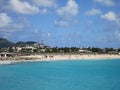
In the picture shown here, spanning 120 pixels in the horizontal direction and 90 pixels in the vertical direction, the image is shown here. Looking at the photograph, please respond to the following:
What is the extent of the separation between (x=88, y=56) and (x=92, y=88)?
4658 inches

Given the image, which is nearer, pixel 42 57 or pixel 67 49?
pixel 42 57

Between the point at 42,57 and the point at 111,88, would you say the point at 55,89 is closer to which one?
the point at 111,88

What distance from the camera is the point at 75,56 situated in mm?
150000

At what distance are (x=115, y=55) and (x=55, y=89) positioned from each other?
134m

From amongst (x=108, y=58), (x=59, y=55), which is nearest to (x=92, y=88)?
(x=59, y=55)

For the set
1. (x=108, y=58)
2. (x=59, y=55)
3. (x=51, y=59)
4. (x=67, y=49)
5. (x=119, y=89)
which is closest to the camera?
(x=119, y=89)

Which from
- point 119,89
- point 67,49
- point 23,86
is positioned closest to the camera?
point 119,89

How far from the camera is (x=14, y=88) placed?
3647 cm

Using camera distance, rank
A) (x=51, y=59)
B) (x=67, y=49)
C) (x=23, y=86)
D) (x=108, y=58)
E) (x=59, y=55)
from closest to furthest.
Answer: (x=23, y=86) < (x=51, y=59) < (x=59, y=55) < (x=108, y=58) < (x=67, y=49)

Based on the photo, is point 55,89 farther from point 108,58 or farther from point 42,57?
point 108,58

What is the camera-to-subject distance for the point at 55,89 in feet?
118

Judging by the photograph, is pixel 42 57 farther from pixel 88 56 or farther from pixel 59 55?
pixel 88 56

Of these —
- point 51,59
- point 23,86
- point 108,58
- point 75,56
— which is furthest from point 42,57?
point 23,86

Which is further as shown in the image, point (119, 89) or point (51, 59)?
point (51, 59)
